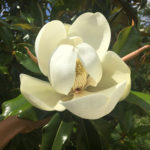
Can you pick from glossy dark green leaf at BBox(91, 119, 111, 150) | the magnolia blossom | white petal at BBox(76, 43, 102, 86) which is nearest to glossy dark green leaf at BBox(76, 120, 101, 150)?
glossy dark green leaf at BBox(91, 119, 111, 150)

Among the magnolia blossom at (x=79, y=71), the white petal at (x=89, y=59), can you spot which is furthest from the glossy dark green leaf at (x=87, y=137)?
the white petal at (x=89, y=59)

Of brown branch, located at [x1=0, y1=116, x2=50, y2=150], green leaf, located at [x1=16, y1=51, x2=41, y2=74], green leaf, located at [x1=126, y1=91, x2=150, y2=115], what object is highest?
green leaf, located at [x1=16, y1=51, x2=41, y2=74]

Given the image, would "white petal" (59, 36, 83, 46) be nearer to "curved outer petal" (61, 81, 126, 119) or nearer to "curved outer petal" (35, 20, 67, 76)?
"curved outer petal" (35, 20, 67, 76)

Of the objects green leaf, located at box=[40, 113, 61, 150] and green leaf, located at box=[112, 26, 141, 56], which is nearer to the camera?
green leaf, located at box=[40, 113, 61, 150]

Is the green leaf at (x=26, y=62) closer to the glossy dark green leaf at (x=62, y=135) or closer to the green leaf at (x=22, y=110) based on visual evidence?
the green leaf at (x=22, y=110)

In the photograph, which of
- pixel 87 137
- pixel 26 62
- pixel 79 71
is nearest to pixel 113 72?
pixel 79 71

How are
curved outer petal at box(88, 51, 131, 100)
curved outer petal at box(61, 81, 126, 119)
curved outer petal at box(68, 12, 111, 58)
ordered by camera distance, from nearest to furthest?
curved outer petal at box(61, 81, 126, 119)
curved outer petal at box(88, 51, 131, 100)
curved outer petal at box(68, 12, 111, 58)

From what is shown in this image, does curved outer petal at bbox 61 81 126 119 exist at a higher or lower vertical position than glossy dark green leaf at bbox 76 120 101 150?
higher

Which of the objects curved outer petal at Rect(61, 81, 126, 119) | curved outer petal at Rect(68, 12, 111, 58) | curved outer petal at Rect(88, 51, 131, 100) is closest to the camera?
curved outer petal at Rect(61, 81, 126, 119)

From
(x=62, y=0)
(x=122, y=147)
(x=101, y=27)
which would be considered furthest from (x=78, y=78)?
(x=122, y=147)
